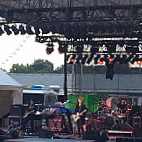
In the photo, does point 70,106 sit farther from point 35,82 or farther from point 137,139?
point 35,82

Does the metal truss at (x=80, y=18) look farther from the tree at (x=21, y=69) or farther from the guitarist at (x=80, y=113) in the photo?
the tree at (x=21, y=69)

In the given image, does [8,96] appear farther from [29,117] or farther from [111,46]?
[111,46]

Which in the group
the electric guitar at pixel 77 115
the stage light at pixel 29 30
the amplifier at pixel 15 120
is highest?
the stage light at pixel 29 30

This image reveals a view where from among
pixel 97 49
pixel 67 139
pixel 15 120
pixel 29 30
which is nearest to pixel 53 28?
pixel 29 30

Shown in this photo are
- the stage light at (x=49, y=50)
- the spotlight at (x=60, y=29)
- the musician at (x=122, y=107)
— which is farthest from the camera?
the stage light at (x=49, y=50)

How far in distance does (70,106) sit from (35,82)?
34.6m

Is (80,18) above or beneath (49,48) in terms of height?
above

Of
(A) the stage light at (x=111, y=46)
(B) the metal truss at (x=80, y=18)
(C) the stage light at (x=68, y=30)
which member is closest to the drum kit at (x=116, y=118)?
(B) the metal truss at (x=80, y=18)

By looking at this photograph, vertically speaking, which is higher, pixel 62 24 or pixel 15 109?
pixel 62 24

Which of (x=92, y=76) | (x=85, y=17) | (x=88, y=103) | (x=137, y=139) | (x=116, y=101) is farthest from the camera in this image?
(x=92, y=76)

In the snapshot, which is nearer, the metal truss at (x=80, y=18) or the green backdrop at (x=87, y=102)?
the green backdrop at (x=87, y=102)

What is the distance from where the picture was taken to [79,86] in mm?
30578

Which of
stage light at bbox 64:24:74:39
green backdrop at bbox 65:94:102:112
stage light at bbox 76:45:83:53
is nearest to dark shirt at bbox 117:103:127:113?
green backdrop at bbox 65:94:102:112

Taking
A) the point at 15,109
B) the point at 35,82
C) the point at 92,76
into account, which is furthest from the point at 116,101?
the point at 35,82
